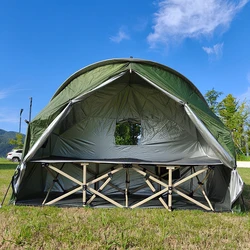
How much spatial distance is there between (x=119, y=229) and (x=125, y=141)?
260 cm

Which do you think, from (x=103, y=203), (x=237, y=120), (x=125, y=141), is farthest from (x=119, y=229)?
(x=237, y=120)

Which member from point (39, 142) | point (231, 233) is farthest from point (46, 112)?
point (231, 233)

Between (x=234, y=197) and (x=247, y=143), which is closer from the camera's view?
(x=234, y=197)

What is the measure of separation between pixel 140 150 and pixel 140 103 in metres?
0.95

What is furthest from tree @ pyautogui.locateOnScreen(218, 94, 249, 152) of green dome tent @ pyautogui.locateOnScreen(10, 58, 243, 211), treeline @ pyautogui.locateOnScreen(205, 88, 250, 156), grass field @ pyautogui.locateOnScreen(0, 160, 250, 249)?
grass field @ pyautogui.locateOnScreen(0, 160, 250, 249)

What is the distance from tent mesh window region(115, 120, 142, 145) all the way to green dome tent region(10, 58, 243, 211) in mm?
20

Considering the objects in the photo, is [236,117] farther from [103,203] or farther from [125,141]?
[103,203]

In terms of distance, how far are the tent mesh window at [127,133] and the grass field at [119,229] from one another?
185 centimetres

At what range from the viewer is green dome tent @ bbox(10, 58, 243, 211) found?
3623 millimetres

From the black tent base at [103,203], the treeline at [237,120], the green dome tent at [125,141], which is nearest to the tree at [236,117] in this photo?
the treeline at [237,120]

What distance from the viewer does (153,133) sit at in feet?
16.1

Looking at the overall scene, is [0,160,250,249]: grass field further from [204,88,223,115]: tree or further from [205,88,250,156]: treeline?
[204,88,223,115]: tree

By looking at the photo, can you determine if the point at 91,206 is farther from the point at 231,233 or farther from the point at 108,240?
the point at 231,233

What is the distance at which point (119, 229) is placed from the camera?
2479mm
